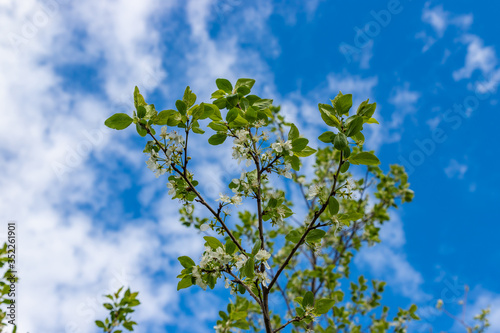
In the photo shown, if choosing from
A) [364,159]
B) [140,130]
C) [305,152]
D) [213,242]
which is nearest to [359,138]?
[364,159]

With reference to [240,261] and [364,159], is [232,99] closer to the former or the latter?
[364,159]

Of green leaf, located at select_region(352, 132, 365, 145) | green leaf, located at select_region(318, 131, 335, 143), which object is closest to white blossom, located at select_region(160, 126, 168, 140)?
green leaf, located at select_region(318, 131, 335, 143)

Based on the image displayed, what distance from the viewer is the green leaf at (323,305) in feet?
6.80

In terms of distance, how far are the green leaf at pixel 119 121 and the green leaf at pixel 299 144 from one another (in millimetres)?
1034

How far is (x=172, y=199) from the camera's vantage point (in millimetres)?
2211

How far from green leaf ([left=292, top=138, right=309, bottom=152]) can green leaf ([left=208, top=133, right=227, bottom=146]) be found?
0.48 meters

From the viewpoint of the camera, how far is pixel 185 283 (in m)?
2.00

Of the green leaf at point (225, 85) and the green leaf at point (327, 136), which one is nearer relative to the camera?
the green leaf at point (327, 136)

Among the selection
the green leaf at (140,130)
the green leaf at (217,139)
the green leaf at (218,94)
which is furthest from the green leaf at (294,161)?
the green leaf at (140,130)

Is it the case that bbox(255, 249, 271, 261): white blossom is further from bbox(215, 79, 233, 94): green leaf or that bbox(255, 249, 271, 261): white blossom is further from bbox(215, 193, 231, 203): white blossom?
bbox(215, 79, 233, 94): green leaf

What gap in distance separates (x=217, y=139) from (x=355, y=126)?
910 millimetres

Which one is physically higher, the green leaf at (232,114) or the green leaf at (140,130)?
the green leaf at (232,114)

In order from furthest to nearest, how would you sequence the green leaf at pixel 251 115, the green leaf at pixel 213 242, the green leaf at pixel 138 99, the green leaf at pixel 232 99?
the green leaf at pixel 232 99 < the green leaf at pixel 251 115 < the green leaf at pixel 138 99 < the green leaf at pixel 213 242

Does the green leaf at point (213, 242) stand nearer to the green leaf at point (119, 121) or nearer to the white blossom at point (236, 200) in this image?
the white blossom at point (236, 200)
